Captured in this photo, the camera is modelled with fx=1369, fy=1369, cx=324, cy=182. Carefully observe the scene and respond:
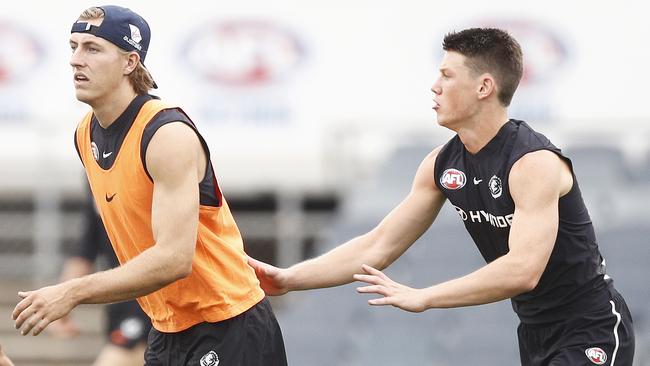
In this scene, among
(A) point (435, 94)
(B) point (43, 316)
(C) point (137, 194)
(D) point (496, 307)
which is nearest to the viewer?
(B) point (43, 316)

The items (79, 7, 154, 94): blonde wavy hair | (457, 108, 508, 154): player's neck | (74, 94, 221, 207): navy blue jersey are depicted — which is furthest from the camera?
(457, 108, 508, 154): player's neck

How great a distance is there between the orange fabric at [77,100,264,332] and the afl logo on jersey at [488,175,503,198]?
1071 mm

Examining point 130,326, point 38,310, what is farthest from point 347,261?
point 130,326

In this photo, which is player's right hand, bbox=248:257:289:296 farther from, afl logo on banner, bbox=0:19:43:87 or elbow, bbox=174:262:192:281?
afl logo on banner, bbox=0:19:43:87

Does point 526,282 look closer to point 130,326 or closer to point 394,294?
point 394,294

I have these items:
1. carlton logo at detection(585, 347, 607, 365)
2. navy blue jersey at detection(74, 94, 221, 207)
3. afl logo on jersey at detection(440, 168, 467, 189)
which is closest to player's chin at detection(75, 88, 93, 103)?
navy blue jersey at detection(74, 94, 221, 207)

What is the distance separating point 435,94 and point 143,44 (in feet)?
4.16

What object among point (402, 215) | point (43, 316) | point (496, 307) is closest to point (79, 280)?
point (43, 316)

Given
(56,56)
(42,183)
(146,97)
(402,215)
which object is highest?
(146,97)

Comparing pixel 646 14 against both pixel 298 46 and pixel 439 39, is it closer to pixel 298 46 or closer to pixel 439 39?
pixel 439 39

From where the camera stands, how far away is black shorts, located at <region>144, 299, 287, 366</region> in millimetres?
5645

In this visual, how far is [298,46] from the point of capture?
13.3m

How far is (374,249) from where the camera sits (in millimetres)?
6254

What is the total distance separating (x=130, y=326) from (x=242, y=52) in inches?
211
